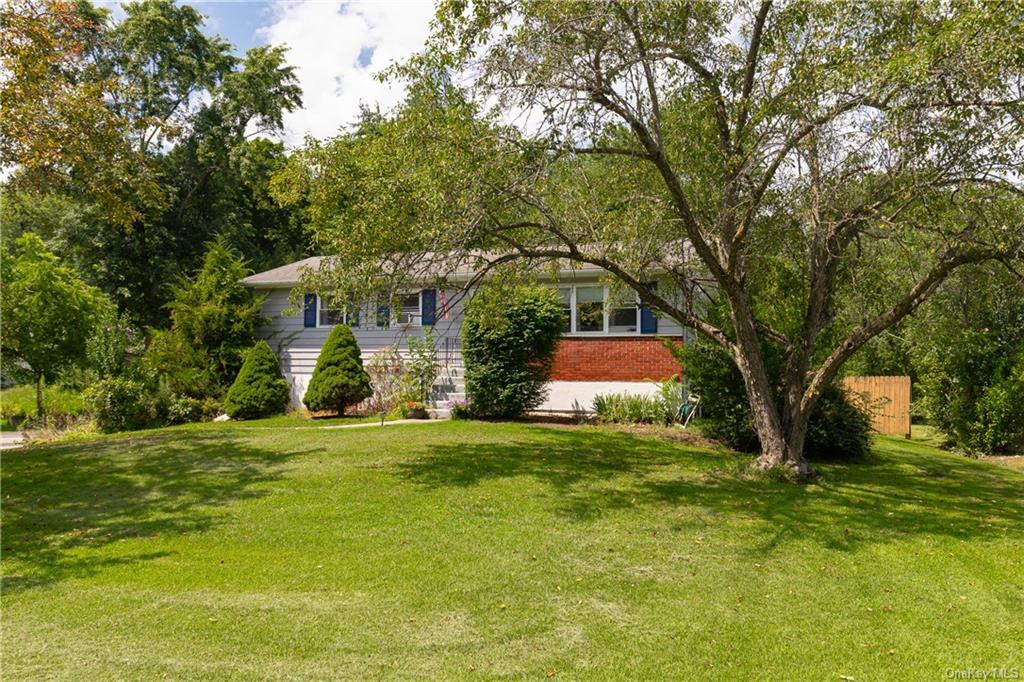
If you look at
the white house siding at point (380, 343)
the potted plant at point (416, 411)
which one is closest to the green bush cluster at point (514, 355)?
the white house siding at point (380, 343)

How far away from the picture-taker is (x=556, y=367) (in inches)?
656

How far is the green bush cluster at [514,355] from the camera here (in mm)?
15062

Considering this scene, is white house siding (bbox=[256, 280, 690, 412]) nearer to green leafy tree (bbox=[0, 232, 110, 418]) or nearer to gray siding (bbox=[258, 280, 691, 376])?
gray siding (bbox=[258, 280, 691, 376])

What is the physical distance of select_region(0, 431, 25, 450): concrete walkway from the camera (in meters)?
13.5

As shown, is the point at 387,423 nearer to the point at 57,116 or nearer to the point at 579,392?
the point at 579,392

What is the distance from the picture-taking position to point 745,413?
12.0 m

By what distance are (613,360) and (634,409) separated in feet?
4.80

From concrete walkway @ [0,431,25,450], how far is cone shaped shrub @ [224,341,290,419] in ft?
13.8

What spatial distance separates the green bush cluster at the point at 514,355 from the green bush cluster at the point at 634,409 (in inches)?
58.3

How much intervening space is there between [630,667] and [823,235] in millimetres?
6608

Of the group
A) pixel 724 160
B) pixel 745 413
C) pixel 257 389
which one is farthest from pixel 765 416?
pixel 257 389

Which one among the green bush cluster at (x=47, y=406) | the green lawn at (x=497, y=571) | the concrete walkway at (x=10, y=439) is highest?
the green bush cluster at (x=47, y=406)

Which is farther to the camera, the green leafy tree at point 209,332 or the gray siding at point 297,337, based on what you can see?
the gray siding at point 297,337

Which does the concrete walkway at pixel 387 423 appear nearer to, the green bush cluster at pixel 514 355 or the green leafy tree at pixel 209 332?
the green bush cluster at pixel 514 355
